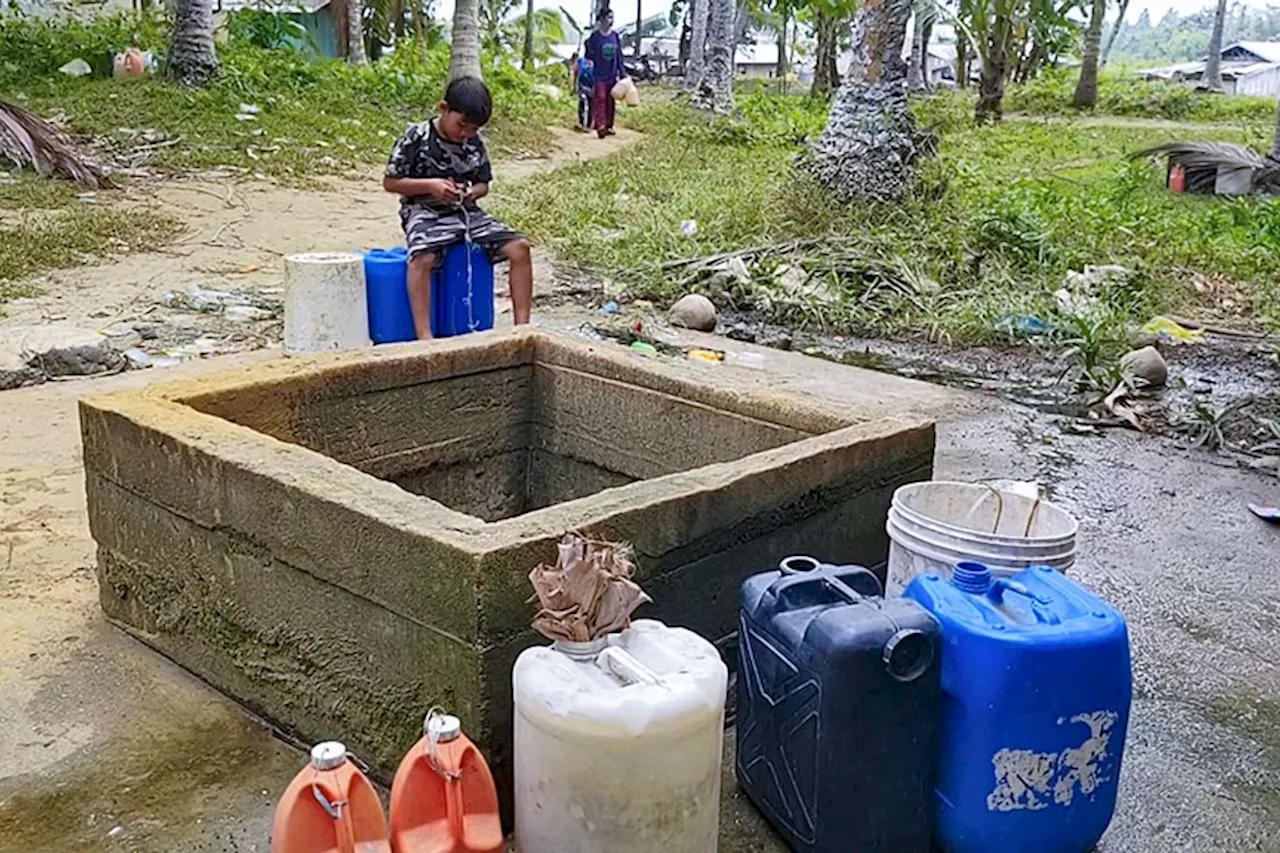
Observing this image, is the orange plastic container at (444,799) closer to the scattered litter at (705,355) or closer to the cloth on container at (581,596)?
the cloth on container at (581,596)

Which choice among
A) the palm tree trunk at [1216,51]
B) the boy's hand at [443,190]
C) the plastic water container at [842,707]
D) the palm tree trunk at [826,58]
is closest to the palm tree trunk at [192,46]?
the boy's hand at [443,190]

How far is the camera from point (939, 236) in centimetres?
915

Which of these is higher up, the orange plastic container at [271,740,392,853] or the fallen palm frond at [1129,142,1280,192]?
the fallen palm frond at [1129,142,1280,192]

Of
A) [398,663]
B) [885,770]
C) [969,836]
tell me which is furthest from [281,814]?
[969,836]

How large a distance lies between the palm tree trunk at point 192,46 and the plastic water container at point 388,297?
34.2 feet

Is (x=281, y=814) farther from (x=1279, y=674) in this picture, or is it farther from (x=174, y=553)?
(x=1279, y=674)

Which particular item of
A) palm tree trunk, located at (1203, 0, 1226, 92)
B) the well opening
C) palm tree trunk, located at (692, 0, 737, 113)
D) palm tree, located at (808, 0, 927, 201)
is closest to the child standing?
palm tree trunk, located at (692, 0, 737, 113)

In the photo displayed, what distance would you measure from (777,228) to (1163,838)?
7.27m

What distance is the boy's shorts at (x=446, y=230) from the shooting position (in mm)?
5680

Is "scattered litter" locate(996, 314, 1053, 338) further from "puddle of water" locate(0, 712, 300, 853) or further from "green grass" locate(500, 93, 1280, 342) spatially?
"puddle of water" locate(0, 712, 300, 853)

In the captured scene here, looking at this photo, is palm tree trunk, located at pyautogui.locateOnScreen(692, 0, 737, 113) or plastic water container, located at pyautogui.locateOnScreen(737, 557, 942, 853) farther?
palm tree trunk, located at pyautogui.locateOnScreen(692, 0, 737, 113)

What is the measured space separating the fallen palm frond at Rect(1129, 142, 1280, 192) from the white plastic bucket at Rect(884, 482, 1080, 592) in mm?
11194

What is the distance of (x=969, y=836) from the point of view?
256 cm

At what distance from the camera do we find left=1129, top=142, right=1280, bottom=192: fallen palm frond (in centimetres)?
1287
